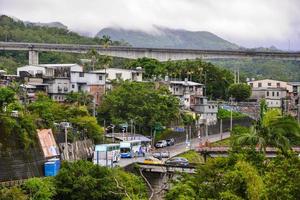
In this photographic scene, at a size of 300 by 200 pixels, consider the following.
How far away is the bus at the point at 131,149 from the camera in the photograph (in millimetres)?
50781

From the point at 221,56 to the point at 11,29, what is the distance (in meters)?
42.6

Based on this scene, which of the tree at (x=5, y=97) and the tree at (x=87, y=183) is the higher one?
the tree at (x=5, y=97)

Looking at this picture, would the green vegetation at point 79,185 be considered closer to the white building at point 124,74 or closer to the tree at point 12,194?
the tree at point 12,194

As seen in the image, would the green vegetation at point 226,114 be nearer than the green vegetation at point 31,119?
No

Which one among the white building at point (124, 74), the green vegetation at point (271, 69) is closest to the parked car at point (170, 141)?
the white building at point (124, 74)

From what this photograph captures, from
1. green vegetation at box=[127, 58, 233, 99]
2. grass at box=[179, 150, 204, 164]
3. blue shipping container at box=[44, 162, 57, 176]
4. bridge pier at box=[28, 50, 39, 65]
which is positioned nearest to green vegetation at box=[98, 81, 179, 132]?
grass at box=[179, 150, 204, 164]

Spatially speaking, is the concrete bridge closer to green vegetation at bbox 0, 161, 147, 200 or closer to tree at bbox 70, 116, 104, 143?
tree at bbox 70, 116, 104, 143

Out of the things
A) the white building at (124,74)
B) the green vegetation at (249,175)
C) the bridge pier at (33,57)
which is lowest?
the green vegetation at (249,175)

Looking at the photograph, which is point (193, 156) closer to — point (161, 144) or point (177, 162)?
point (161, 144)

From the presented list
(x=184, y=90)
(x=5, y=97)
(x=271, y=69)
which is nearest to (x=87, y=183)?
(x=5, y=97)

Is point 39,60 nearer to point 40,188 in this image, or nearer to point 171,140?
point 171,140

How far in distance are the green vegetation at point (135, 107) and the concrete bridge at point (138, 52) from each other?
3101cm

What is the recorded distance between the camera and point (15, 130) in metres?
36.2

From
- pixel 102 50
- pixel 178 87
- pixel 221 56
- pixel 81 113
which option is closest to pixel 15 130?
pixel 81 113
